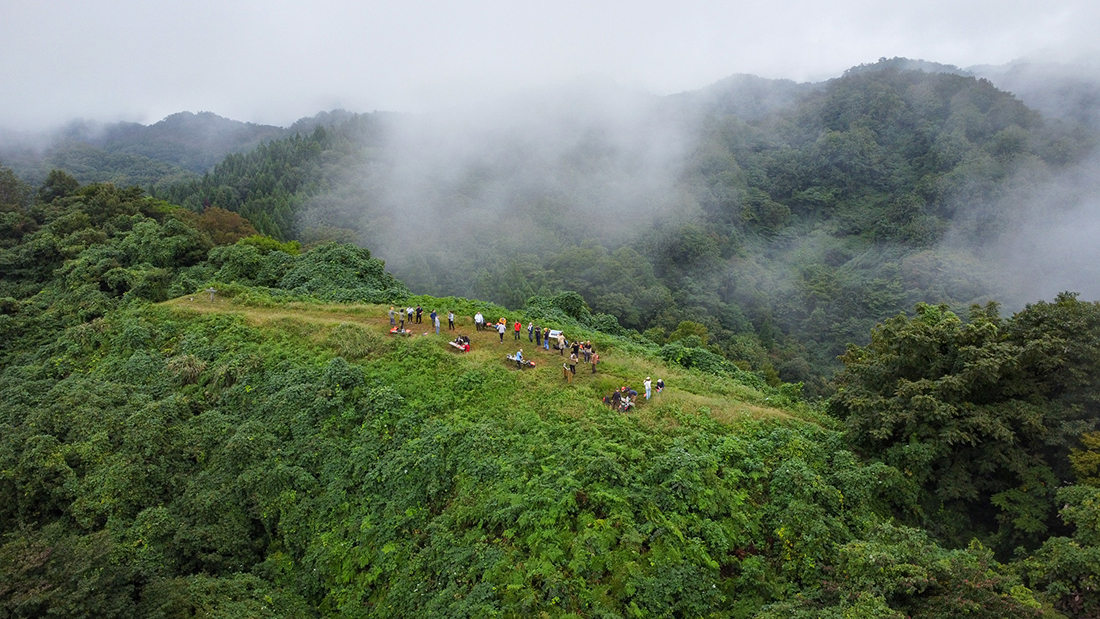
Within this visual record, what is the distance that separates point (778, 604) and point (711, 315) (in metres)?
60.1

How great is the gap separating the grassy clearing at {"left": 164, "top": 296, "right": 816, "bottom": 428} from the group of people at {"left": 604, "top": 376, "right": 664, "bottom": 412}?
10.9 inches

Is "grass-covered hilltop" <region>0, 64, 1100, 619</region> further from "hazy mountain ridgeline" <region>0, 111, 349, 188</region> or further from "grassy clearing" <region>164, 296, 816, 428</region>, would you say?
"hazy mountain ridgeline" <region>0, 111, 349, 188</region>

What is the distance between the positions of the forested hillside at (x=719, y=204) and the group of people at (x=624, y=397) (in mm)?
23383

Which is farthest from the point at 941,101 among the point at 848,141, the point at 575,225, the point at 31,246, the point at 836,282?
the point at 31,246

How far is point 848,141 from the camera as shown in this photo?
4205 inches

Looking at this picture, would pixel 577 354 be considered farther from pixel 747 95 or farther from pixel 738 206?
pixel 747 95

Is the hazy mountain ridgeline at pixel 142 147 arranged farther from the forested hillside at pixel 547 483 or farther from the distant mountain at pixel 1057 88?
the distant mountain at pixel 1057 88

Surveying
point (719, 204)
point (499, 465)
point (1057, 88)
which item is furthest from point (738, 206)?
point (499, 465)

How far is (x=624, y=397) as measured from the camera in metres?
15.7

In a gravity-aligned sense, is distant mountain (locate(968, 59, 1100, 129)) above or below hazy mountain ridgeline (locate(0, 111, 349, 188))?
above

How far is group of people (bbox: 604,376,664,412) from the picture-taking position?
51.0ft

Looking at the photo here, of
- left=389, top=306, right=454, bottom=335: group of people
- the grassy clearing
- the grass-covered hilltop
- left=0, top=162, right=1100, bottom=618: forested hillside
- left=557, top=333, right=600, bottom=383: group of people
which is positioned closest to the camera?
left=0, top=162, right=1100, bottom=618: forested hillside

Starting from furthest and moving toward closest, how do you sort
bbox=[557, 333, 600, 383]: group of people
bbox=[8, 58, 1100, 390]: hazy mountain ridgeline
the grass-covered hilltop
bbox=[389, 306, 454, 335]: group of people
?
bbox=[8, 58, 1100, 390]: hazy mountain ridgeline < bbox=[389, 306, 454, 335]: group of people < bbox=[557, 333, 600, 383]: group of people < the grass-covered hilltop

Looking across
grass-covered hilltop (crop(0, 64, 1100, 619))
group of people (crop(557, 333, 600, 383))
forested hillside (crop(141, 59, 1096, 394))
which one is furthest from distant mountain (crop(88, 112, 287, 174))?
group of people (crop(557, 333, 600, 383))
